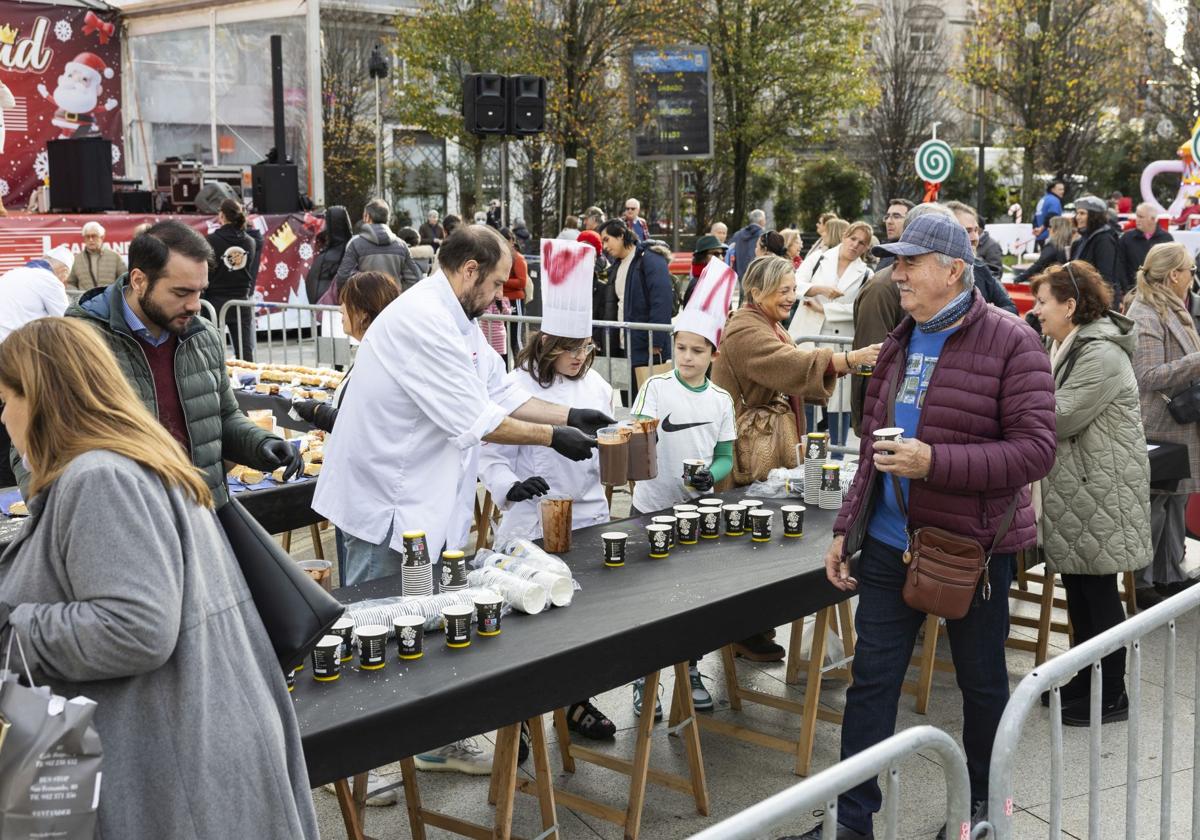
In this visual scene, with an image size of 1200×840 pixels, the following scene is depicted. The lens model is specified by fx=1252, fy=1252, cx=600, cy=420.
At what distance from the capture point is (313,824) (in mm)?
2602

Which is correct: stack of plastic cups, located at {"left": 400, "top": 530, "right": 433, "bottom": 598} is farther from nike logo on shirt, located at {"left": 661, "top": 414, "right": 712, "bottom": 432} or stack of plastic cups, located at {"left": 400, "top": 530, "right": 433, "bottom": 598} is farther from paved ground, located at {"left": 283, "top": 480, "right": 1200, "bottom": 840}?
nike logo on shirt, located at {"left": 661, "top": 414, "right": 712, "bottom": 432}

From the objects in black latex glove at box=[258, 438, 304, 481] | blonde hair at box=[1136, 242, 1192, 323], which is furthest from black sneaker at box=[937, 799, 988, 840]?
blonde hair at box=[1136, 242, 1192, 323]

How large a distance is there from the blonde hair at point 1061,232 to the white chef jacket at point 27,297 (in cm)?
1058

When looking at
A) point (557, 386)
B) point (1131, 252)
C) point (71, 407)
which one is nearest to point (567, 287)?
point (557, 386)

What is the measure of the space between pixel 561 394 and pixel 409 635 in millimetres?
1768

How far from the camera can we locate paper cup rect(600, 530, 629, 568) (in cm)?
404

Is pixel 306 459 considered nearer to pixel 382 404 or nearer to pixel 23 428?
pixel 382 404

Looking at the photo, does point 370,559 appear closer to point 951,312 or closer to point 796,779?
point 796,779

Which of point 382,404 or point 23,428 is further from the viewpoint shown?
point 382,404

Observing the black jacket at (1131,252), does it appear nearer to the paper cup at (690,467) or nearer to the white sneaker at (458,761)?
the paper cup at (690,467)

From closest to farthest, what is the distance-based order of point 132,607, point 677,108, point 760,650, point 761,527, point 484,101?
point 132,607
point 761,527
point 760,650
point 484,101
point 677,108

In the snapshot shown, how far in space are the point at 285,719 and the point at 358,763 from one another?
1.34 feet

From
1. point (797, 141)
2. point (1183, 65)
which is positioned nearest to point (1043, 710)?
point (797, 141)

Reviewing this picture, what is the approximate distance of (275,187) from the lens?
55.5 feet
